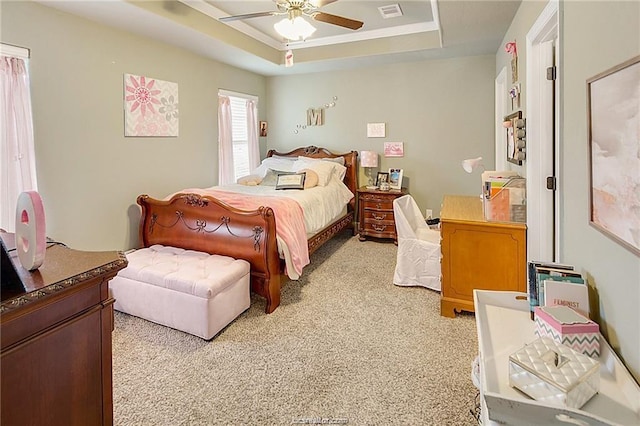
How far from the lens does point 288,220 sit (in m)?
3.13

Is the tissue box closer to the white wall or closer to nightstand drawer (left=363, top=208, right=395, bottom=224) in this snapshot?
nightstand drawer (left=363, top=208, right=395, bottom=224)

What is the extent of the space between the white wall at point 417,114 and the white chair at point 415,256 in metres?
1.76

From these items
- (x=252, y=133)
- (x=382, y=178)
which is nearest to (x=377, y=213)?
(x=382, y=178)

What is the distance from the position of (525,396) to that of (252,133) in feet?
16.8

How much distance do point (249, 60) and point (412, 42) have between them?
2.08 meters

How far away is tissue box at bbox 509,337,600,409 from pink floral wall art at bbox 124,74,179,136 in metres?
3.79

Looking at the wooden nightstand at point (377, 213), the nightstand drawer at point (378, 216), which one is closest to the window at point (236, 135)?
the wooden nightstand at point (377, 213)

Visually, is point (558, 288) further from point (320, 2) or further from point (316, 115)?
point (316, 115)

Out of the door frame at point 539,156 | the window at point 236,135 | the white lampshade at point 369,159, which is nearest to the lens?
the door frame at point 539,156

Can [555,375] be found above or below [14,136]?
below

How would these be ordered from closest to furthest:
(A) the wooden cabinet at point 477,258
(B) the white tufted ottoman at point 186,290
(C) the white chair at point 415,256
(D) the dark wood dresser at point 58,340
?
(D) the dark wood dresser at point 58,340, (B) the white tufted ottoman at point 186,290, (A) the wooden cabinet at point 477,258, (C) the white chair at point 415,256

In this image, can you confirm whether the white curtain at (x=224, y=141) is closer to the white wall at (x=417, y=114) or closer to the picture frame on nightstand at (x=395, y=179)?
the white wall at (x=417, y=114)

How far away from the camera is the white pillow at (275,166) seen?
16.6ft

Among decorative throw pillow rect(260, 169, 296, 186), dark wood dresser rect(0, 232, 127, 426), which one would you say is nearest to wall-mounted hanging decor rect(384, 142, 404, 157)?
decorative throw pillow rect(260, 169, 296, 186)
